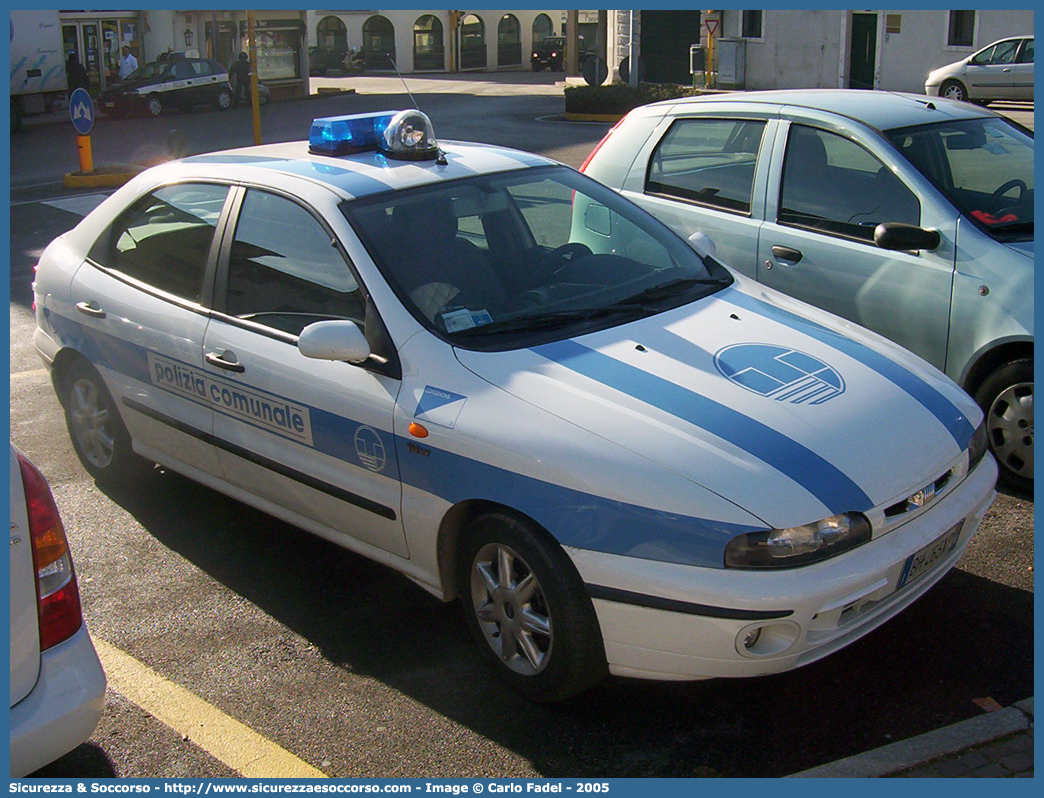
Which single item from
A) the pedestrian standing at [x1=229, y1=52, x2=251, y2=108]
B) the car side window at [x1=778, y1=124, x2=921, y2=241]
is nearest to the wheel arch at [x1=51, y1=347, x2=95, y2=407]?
the car side window at [x1=778, y1=124, x2=921, y2=241]

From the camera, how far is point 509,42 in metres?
54.6

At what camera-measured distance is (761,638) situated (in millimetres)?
3230

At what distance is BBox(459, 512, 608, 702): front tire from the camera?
3.36 meters

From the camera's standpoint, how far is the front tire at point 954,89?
23297 millimetres

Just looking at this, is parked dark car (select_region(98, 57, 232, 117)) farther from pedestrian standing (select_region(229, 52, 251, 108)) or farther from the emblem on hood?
the emblem on hood

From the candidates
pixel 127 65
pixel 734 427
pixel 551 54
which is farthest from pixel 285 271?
pixel 551 54

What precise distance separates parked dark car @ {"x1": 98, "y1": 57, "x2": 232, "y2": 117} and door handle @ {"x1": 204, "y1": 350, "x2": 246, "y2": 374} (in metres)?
26.4

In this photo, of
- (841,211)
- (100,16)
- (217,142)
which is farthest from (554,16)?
(841,211)

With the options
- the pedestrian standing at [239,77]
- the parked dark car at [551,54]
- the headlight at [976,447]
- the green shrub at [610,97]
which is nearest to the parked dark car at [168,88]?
the pedestrian standing at [239,77]

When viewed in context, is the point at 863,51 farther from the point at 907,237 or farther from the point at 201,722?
the point at 201,722

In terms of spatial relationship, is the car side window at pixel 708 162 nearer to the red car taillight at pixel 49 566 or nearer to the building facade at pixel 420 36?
the red car taillight at pixel 49 566

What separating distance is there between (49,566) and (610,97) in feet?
73.3

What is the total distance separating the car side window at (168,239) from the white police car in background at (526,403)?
0.06 feet

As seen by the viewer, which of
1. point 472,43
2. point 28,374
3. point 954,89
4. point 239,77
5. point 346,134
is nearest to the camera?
point 346,134
